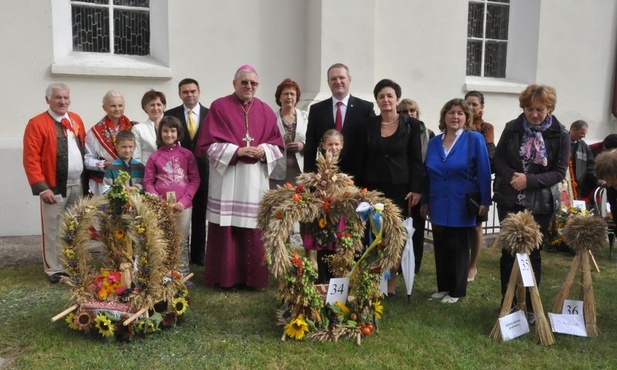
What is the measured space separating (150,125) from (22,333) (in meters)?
2.19

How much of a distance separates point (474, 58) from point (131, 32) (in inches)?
218

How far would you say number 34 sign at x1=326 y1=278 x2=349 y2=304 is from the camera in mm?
4090

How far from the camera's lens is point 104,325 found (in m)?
3.88

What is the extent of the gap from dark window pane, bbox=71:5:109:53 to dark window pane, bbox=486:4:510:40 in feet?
20.0

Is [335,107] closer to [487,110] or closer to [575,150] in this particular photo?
[575,150]

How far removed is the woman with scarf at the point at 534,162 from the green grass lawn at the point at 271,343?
535 mm

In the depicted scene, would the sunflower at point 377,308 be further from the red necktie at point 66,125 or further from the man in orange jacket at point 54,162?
the red necktie at point 66,125

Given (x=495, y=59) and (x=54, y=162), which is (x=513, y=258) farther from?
(x=495, y=59)

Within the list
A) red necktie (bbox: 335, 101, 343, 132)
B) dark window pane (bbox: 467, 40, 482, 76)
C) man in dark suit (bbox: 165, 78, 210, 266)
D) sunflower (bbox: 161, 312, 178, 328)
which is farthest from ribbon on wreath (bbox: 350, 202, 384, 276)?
dark window pane (bbox: 467, 40, 482, 76)

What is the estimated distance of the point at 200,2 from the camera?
7.51 meters

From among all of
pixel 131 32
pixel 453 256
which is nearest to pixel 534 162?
pixel 453 256

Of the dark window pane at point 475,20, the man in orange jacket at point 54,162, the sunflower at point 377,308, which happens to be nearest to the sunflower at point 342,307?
the sunflower at point 377,308

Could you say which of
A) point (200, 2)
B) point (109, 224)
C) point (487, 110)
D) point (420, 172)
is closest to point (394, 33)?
point (487, 110)

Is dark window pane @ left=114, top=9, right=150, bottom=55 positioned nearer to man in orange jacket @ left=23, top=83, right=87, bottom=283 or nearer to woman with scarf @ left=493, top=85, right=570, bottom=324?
man in orange jacket @ left=23, top=83, right=87, bottom=283
